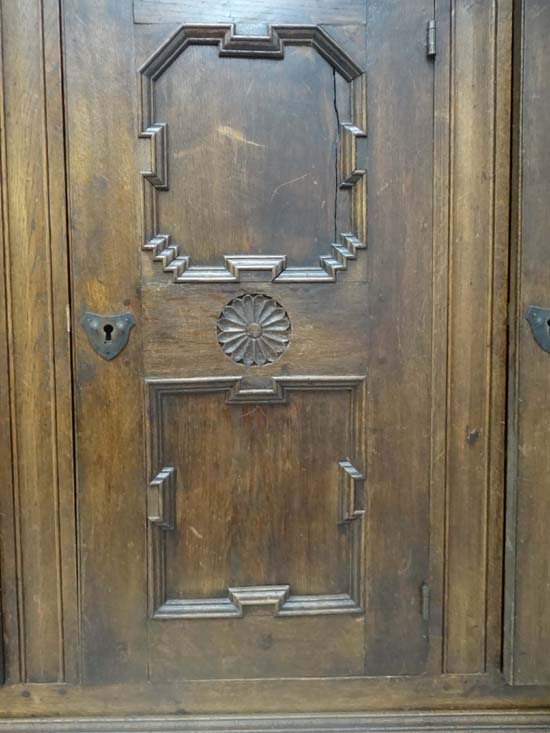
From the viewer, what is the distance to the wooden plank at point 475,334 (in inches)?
41.9

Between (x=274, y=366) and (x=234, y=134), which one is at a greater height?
(x=234, y=134)

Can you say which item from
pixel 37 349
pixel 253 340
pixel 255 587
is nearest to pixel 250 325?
pixel 253 340

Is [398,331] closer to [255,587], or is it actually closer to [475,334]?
[475,334]

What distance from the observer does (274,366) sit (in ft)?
3.63

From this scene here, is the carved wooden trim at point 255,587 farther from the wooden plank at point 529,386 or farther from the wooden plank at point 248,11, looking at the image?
the wooden plank at point 248,11

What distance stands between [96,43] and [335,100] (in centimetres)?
41

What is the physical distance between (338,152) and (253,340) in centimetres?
36

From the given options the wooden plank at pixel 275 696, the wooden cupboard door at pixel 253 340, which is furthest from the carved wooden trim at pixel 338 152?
the wooden plank at pixel 275 696

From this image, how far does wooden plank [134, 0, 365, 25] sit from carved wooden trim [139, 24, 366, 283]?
0.06 ft

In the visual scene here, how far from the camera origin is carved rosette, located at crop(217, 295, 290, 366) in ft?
3.59

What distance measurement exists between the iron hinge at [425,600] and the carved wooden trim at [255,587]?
11 centimetres

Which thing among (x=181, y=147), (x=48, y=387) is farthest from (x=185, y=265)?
(x=48, y=387)

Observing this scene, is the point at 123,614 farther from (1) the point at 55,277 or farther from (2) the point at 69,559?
(1) the point at 55,277

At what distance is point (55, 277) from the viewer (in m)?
1.07
